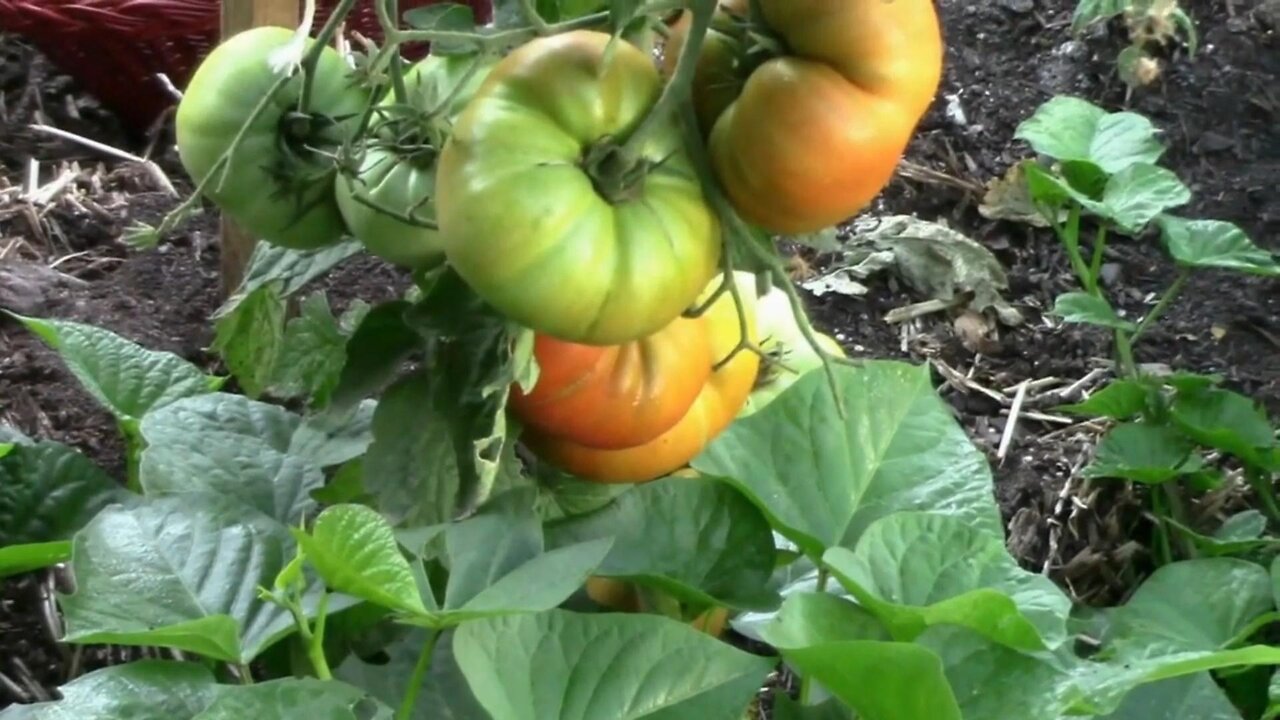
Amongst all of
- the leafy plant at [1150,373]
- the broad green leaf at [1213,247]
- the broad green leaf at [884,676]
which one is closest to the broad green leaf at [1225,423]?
the leafy plant at [1150,373]

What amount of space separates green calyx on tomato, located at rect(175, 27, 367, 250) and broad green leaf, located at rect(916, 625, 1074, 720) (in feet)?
1.18

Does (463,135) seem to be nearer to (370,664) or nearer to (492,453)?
(492,453)

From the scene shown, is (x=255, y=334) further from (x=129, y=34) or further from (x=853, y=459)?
(x=129, y=34)

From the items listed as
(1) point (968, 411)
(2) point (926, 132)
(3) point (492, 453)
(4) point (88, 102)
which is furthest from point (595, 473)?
(4) point (88, 102)

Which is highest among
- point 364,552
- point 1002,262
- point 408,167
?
point 408,167

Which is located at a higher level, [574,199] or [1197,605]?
[574,199]

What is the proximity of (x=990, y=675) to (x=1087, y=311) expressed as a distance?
60 cm

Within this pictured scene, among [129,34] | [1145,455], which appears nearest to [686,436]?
[1145,455]

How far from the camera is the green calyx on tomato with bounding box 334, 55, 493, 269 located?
1.73 feet

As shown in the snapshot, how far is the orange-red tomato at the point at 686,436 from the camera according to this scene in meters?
0.65

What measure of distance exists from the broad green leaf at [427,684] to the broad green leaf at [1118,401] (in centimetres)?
67

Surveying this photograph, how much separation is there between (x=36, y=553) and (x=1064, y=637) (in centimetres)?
52

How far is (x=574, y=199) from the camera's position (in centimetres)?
46

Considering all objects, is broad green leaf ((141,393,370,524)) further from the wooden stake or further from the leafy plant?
the leafy plant
